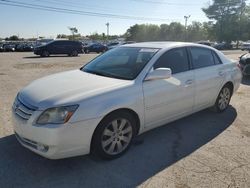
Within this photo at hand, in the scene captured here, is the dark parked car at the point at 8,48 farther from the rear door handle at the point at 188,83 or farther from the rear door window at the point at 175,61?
the rear door handle at the point at 188,83

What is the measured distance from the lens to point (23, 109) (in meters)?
3.47

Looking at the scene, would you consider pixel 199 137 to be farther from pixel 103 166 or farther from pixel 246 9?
pixel 246 9

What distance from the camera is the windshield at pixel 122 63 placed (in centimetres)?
416

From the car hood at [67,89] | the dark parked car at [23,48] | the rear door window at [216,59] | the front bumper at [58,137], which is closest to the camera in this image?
→ the front bumper at [58,137]

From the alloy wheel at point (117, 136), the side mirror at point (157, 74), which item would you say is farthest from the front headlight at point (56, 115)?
the side mirror at point (157, 74)

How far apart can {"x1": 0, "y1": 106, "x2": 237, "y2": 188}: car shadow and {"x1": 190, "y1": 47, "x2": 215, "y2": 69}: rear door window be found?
128 cm

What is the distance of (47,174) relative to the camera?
11.0 ft

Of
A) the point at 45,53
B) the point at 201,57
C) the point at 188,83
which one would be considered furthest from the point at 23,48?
the point at 188,83

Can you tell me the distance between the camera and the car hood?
334cm

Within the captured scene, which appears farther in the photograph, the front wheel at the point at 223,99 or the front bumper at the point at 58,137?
the front wheel at the point at 223,99

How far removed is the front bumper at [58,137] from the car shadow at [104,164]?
0.27 m

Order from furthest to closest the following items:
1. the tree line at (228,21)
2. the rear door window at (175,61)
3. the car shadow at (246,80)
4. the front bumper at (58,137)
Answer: the tree line at (228,21), the car shadow at (246,80), the rear door window at (175,61), the front bumper at (58,137)

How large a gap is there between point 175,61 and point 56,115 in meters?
2.33

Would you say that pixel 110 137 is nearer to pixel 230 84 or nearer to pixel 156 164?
pixel 156 164
